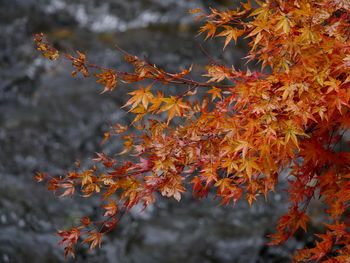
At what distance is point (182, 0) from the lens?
8.53 metres

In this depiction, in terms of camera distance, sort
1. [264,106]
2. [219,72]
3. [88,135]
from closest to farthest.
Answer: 1. [264,106]
2. [219,72]
3. [88,135]

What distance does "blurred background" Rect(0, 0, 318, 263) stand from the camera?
4.51 meters

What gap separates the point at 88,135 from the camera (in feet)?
20.8

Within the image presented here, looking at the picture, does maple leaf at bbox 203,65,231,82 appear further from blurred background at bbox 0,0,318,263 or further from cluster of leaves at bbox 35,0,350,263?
blurred background at bbox 0,0,318,263

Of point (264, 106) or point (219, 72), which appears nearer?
point (264, 106)

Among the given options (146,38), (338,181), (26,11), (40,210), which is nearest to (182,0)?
(146,38)

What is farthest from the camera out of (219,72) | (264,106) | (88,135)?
(88,135)

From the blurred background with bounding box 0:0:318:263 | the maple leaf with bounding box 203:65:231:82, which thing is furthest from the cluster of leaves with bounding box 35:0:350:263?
the blurred background with bounding box 0:0:318:263

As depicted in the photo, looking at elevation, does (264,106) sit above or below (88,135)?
above

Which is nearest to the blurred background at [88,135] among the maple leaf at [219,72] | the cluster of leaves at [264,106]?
the cluster of leaves at [264,106]

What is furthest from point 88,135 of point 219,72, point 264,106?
point 264,106

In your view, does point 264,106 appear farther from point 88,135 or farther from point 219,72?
point 88,135

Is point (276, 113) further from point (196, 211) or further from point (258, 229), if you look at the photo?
point (196, 211)

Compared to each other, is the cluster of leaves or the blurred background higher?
the cluster of leaves
